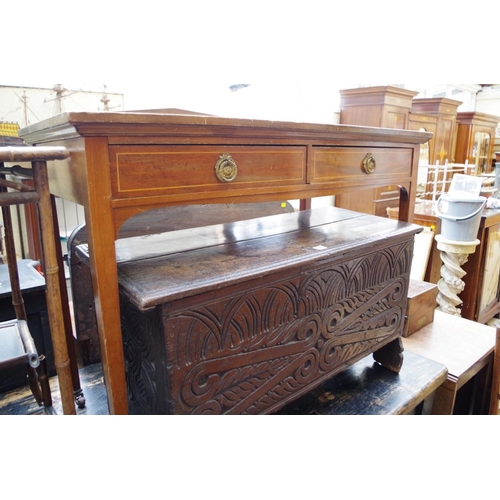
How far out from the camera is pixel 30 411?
1.25 m

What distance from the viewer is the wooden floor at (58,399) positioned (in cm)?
125

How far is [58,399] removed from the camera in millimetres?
1327

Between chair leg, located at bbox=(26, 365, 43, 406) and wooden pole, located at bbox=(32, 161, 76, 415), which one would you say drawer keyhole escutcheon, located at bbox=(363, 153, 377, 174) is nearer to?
wooden pole, located at bbox=(32, 161, 76, 415)

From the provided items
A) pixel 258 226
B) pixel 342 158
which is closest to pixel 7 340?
pixel 258 226

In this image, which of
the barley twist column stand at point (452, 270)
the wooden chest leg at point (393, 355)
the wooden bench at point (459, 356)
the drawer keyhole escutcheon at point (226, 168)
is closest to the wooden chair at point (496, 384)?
the wooden bench at point (459, 356)

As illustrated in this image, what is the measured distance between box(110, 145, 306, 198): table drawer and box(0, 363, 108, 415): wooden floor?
0.81m

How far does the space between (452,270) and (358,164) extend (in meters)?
1.87

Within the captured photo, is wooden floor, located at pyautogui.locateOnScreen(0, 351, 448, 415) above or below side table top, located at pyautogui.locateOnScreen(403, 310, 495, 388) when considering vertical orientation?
above

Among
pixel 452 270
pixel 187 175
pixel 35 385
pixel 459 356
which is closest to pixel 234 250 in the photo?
pixel 187 175

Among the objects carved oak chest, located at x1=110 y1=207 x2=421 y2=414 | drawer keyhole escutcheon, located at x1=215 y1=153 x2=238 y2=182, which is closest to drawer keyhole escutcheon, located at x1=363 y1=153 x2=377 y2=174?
carved oak chest, located at x1=110 y1=207 x2=421 y2=414

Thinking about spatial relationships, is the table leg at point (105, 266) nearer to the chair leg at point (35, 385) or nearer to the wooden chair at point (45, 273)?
the wooden chair at point (45, 273)

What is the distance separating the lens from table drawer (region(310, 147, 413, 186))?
1106mm

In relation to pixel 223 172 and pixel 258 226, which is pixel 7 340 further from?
pixel 258 226

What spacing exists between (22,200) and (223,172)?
0.40 metres
